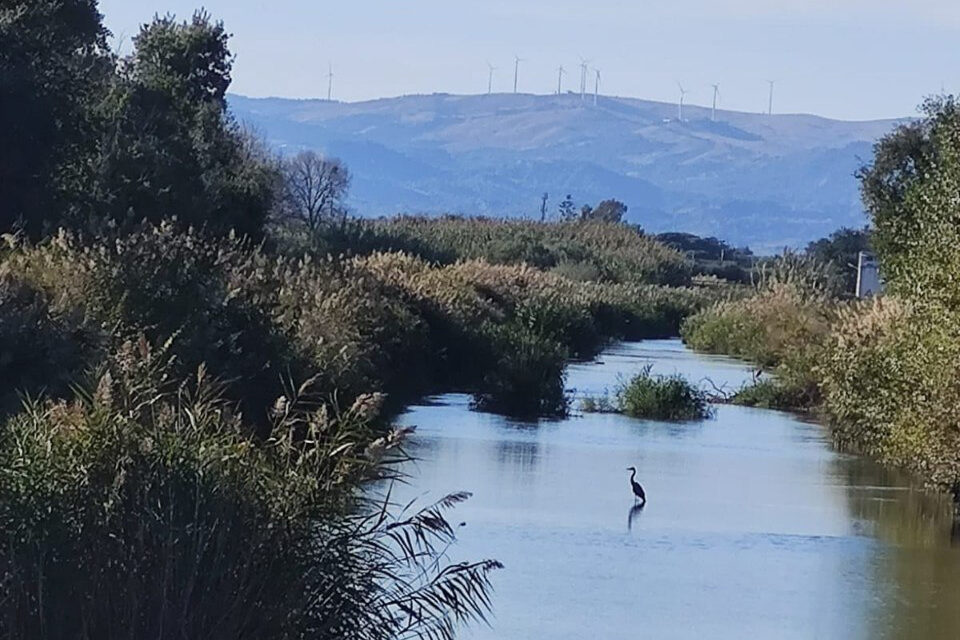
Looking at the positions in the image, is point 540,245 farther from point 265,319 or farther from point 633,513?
point 265,319

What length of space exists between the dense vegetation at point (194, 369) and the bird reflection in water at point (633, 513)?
2.90 m

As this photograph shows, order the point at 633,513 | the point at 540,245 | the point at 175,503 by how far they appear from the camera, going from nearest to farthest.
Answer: the point at 175,503
the point at 633,513
the point at 540,245

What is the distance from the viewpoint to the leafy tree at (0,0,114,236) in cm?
2609

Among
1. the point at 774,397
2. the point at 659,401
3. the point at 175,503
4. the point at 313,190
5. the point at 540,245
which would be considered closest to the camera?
the point at 175,503

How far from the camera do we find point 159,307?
18141mm

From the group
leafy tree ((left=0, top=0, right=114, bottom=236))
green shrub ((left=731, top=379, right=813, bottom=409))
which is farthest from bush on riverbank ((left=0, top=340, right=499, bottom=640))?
green shrub ((left=731, top=379, right=813, bottom=409))

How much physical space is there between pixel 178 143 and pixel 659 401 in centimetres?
956

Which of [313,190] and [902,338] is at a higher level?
[313,190]

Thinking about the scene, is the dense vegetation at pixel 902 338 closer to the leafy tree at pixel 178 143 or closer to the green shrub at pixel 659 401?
the green shrub at pixel 659 401

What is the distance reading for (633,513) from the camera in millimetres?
20828

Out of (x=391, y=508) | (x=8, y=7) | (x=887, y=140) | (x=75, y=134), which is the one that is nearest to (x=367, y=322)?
(x=75, y=134)

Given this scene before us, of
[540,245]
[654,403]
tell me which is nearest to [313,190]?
[540,245]

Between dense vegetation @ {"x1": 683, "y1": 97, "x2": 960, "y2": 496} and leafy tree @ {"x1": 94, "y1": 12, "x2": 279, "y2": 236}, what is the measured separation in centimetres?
1002

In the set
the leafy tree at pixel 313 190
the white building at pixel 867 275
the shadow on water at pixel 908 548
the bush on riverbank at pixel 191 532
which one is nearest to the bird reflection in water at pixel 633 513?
the shadow on water at pixel 908 548
